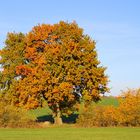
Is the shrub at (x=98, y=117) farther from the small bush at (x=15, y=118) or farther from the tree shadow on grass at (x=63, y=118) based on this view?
the tree shadow on grass at (x=63, y=118)

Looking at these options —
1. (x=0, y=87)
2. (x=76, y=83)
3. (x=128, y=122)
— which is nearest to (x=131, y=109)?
(x=128, y=122)

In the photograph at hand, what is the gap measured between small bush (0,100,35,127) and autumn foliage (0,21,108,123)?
308 cm

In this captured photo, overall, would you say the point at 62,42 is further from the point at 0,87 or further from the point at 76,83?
the point at 0,87

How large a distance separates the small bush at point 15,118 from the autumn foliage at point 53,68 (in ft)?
10.1

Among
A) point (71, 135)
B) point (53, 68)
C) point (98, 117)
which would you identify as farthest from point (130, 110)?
point (71, 135)

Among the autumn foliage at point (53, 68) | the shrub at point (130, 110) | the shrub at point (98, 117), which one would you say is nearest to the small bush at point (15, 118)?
the autumn foliage at point (53, 68)

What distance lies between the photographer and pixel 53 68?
54.4 meters

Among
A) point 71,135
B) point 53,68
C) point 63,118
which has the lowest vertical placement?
point 71,135

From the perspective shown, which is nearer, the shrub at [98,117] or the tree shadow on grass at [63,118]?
the shrub at [98,117]

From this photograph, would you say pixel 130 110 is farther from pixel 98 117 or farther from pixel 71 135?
pixel 71 135

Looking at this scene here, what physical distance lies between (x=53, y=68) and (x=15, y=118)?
745 centimetres

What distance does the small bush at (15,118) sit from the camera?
50.9 meters

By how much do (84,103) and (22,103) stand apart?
760cm

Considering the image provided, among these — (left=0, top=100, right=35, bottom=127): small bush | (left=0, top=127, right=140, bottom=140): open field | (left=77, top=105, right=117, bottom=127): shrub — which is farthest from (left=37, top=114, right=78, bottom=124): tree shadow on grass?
(left=0, top=127, right=140, bottom=140): open field
